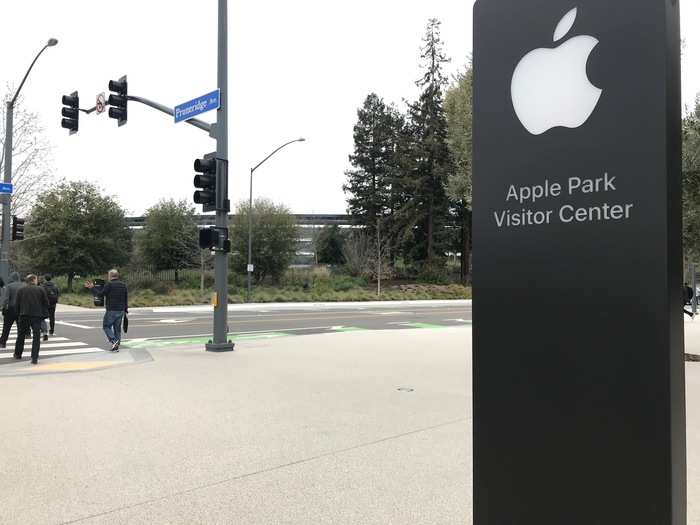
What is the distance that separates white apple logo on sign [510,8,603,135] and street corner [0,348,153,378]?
9708 millimetres

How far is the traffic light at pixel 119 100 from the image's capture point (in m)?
14.5

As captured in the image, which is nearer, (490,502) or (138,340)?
(490,502)

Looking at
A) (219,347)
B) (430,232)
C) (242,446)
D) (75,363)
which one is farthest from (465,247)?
(242,446)

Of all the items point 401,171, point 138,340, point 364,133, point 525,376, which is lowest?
point 138,340

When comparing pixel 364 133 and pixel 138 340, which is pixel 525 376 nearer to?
pixel 138 340

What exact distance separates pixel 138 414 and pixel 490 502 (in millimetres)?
5286

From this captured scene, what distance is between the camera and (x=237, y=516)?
3980 mm

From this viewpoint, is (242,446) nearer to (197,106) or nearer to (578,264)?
(578,264)

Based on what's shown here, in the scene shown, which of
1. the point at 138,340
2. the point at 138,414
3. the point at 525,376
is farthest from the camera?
the point at 138,340

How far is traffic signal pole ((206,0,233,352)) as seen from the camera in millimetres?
13055

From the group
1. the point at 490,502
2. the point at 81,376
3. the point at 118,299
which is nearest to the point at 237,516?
the point at 490,502

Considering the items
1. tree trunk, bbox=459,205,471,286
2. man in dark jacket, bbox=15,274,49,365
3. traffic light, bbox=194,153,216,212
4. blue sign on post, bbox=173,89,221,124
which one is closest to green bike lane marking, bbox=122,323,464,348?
man in dark jacket, bbox=15,274,49,365

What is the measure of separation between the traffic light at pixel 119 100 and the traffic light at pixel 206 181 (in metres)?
3.12

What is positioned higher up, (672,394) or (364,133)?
(364,133)
